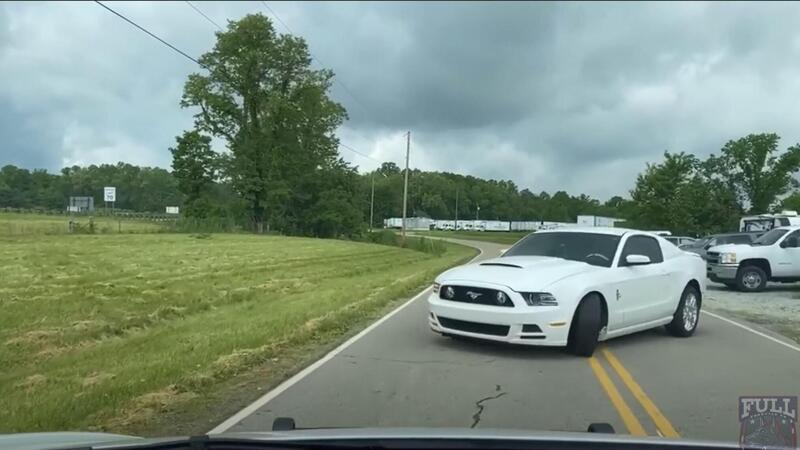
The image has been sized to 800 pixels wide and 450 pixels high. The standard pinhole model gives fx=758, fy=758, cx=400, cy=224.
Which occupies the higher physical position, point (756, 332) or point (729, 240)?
point (729, 240)

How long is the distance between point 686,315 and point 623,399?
5026 mm

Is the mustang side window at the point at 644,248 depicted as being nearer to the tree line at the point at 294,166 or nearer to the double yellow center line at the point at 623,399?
the double yellow center line at the point at 623,399

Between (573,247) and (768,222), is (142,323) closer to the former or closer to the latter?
(573,247)

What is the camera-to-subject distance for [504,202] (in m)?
177

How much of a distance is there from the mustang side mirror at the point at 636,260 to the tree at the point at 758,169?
249 ft

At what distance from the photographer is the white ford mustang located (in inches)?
363

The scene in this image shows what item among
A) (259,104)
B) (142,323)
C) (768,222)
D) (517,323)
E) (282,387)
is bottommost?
(142,323)

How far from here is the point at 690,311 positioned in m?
12.0

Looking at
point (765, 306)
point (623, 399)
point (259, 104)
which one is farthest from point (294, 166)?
point (623, 399)

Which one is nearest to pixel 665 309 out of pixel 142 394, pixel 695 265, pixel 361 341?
pixel 695 265

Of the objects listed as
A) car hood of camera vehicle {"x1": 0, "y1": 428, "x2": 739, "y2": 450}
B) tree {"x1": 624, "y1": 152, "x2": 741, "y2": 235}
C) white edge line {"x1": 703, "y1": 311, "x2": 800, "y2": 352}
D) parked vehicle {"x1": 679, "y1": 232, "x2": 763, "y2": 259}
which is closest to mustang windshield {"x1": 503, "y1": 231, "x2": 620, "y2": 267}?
white edge line {"x1": 703, "y1": 311, "x2": 800, "y2": 352}

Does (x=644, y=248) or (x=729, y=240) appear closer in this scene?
(x=644, y=248)

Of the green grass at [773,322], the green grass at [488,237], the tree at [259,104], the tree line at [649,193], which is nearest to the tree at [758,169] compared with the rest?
the tree line at [649,193]

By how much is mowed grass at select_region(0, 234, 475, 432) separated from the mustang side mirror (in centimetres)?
450
